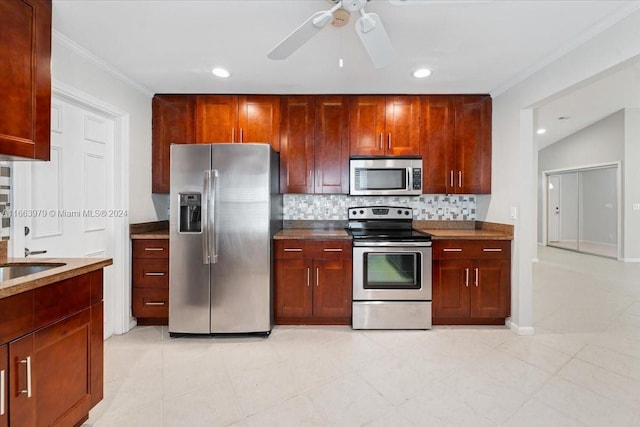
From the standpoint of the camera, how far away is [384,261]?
294 centimetres

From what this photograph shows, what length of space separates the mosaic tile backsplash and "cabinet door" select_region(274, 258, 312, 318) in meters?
0.78

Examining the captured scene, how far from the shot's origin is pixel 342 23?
1.69 meters

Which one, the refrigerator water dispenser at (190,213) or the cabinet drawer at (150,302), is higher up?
the refrigerator water dispenser at (190,213)

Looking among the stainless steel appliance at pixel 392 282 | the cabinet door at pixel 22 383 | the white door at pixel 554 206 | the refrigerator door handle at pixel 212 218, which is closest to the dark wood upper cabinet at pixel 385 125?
the stainless steel appliance at pixel 392 282

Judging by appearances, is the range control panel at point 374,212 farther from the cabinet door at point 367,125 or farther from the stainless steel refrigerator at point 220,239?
the stainless steel refrigerator at point 220,239

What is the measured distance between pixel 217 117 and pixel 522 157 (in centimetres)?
305

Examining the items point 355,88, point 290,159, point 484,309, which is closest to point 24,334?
point 290,159

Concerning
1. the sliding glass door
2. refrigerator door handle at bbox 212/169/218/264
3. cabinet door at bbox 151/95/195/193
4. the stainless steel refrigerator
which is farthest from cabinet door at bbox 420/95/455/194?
the sliding glass door

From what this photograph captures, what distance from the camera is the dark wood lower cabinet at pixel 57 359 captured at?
1241 millimetres

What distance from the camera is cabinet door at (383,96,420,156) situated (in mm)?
3264

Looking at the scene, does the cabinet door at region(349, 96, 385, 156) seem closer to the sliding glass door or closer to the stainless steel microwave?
the stainless steel microwave

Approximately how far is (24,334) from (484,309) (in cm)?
332

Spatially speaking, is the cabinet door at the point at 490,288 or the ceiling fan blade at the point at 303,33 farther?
the cabinet door at the point at 490,288

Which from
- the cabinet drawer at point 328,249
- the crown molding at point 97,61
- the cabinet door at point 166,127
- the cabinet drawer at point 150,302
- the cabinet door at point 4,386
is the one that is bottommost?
the cabinet drawer at point 150,302
